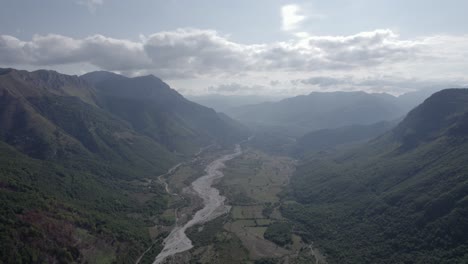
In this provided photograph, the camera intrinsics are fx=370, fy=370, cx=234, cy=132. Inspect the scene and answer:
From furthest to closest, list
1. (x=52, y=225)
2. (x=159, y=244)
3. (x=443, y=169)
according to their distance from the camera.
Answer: (x=443, y=169) < (x=159, y=244) < (x=52, y=225)

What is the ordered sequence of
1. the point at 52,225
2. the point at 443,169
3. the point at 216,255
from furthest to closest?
the point at 443,169 < the point at 216,255 < the point at 52,225

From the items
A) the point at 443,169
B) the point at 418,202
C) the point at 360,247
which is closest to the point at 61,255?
the point at 360,247

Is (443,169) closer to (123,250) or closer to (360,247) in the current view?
(360,247)

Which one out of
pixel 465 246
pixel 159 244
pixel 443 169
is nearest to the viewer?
pixel 465 246

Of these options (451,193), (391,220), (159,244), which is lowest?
(159,244)

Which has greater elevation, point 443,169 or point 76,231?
point 443,169

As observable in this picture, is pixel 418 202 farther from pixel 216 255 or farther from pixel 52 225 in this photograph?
pixel 52 225

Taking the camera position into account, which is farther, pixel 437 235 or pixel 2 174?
pixel 2 174

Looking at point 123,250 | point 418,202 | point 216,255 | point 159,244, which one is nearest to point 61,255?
point 123,250

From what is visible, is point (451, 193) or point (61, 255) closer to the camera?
point (61, 255)
